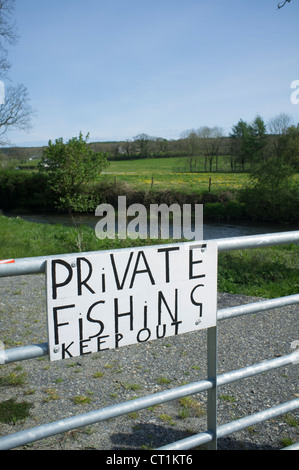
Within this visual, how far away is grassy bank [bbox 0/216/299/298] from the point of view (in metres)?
8.15

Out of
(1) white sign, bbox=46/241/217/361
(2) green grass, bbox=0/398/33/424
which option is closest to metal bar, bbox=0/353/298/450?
(1) white sign, bbox=46/241/217/361

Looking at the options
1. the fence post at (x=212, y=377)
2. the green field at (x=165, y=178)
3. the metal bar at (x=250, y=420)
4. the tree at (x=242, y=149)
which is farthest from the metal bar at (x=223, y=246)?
the tree at (x=242, y=149)

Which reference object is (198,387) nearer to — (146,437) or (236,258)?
(146,437)

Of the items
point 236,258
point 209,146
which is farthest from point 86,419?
point 209,146

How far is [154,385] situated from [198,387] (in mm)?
2340

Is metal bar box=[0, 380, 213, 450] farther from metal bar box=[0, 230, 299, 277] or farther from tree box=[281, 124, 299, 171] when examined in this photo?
tree box=[281, 124, 299, 171]

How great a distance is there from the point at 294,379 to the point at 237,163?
51.1m

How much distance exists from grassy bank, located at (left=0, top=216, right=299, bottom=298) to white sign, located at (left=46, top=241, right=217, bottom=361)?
6151 millimetres

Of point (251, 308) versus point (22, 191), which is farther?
point (22, 191)

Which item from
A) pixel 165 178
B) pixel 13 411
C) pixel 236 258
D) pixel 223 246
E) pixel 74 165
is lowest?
pixel 236 258

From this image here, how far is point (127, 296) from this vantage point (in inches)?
63.1

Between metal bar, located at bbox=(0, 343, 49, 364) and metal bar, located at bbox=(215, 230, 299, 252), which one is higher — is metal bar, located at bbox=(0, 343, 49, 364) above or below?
below

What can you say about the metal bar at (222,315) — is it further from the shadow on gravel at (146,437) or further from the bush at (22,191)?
the bush at (22,191)
